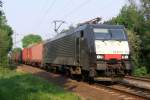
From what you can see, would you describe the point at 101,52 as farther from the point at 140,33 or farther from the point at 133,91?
the point at 140,33

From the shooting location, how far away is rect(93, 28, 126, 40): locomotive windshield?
797 inches

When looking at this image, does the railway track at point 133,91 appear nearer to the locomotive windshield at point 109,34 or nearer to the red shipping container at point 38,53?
the locomotive windshield at point 109,34

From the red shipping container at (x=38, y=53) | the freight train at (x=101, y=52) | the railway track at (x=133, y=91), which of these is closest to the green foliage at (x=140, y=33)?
the red shipping container at (x=38, y=53)

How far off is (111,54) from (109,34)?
1390 millimetres

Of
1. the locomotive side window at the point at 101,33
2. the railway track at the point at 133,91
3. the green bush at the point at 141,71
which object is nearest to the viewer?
the railway track at the point at 133,91

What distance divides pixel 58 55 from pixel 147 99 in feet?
48.1

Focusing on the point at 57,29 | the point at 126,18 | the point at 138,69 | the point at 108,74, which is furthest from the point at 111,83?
the point at 126,18

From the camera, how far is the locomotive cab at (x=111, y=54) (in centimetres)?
1923

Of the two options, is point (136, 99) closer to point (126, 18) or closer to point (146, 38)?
point (146, 38)

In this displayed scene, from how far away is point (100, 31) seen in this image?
67.2 ft

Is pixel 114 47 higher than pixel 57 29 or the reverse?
the reverse

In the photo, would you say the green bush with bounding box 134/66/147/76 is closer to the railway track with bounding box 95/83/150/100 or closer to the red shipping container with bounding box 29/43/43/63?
the red shipping container with bounding box 29/43/43/63

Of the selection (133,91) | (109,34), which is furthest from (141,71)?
(133,91)

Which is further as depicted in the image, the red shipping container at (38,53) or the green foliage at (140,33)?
the red shipping container at (38,53)
